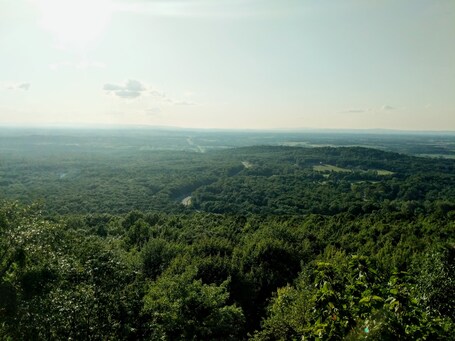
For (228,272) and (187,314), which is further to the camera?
(228,272)

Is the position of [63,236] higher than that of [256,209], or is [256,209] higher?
[63,236]

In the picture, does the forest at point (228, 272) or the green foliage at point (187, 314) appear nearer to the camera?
the forest at point (228, 272)

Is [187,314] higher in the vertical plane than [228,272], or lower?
higher

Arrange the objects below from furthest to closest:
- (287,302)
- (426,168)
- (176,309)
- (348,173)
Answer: (426,168)
(348,173)
(287,302)
(176,309)

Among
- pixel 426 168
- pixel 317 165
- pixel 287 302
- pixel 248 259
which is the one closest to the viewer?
pixel 287 302

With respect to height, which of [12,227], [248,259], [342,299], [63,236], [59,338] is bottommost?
[248,259]

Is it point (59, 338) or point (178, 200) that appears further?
point (178, 200)

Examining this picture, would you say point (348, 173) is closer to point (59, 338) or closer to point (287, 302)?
point (287, 302)

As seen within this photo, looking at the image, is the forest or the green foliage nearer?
the forest

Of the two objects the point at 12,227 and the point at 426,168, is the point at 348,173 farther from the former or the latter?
the point at 12,227

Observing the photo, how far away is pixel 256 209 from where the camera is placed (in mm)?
86875

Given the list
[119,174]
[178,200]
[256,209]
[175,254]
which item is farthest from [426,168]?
[175,254]

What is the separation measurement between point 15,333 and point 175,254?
22.5 m

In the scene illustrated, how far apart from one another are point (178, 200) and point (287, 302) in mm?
86848
